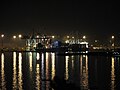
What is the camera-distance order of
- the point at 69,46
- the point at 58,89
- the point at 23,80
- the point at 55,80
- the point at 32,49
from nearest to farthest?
the point at 58,89, the point at 55,80, the point at 23,80, the point at 69,46, the point at 32,49

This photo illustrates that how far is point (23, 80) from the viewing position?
108 feet

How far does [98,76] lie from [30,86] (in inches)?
374

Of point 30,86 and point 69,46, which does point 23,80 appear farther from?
point 69,46

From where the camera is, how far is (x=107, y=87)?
1139 inches

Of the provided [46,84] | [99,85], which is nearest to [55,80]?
[46,84]

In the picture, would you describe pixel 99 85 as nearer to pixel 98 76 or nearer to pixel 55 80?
pixel 55 80

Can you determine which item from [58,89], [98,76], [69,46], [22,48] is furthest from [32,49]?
[58,89]

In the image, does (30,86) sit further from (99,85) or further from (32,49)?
(32,49)

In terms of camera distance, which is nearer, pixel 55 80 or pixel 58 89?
pixel 58 89

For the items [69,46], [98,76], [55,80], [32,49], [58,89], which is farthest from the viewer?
[32,49]

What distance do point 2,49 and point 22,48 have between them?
597 inches

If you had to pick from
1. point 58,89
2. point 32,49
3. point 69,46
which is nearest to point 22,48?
point 32,49

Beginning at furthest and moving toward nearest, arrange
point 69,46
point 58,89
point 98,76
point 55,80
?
point 69,46 → point 98,76 → point 55,80 → point 58,89

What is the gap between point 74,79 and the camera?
1332 inches
